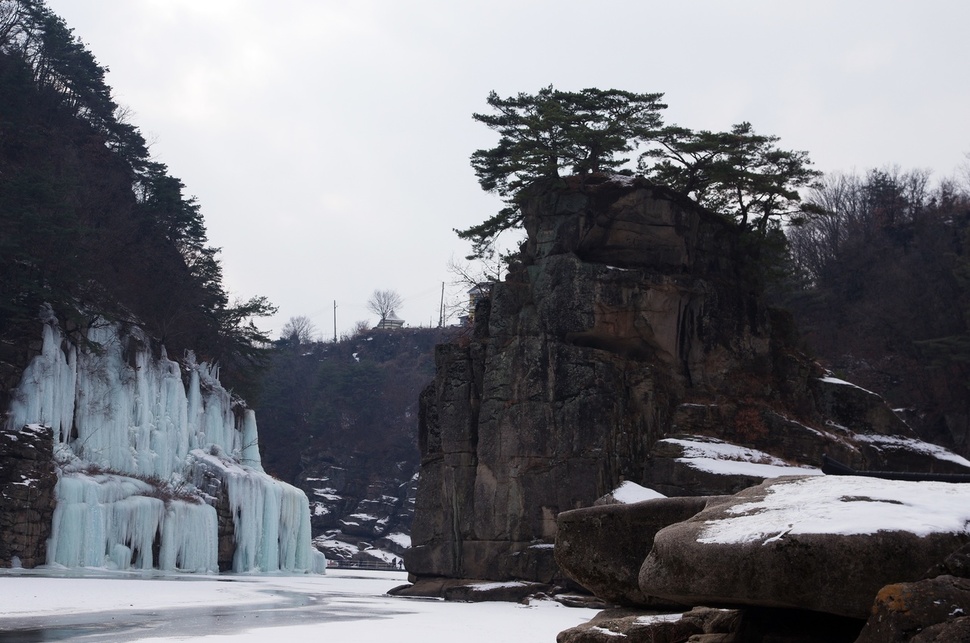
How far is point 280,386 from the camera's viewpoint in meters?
99.9

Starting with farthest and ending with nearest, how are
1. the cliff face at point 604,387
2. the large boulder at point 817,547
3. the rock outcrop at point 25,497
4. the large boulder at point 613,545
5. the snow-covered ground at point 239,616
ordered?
the rock outcrop at point 25,497 < the cliff face at point 604,387 < the snow-covered ground at point 239,616 < the large boulder at point 613,545 < the large boulder at point 817,547

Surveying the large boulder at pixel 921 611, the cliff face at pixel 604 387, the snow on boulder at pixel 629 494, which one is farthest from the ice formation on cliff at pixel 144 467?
the large boulder at pixel 921 611

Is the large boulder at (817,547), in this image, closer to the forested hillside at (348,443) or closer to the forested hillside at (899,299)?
the forested hillside at (899,299)

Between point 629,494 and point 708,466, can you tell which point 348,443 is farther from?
point 629,494

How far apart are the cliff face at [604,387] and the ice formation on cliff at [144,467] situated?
14.7 m

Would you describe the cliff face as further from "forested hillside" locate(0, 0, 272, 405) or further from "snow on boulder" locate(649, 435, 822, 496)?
"forested hillside" locate(0, 0, 272, 405)

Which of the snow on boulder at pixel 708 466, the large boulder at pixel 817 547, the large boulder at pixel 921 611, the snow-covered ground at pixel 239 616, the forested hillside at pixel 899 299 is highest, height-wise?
the forested hillside at pixel 899 299

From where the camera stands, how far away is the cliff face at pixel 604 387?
3142 cm

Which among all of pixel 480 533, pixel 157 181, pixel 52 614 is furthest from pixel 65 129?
pixel 52 614

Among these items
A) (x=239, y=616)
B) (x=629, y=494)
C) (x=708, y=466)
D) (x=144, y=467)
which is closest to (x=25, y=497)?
(x=144, y=467)

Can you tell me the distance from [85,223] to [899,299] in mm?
40804

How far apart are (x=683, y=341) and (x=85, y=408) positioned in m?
26.9

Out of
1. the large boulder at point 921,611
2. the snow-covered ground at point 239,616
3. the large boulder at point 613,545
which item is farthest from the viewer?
the snow-covered ground at point 239,616

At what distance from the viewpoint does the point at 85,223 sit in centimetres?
5062
